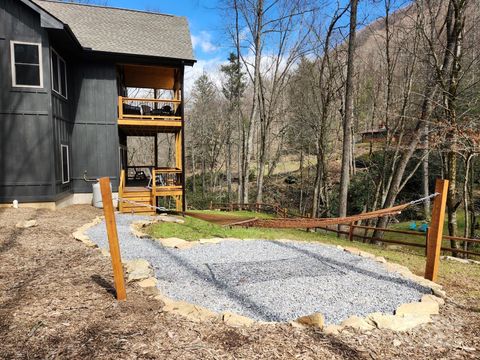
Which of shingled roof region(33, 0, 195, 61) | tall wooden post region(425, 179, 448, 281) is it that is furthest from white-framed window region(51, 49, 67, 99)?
tall wooden post region(425, 179, 448, 281)

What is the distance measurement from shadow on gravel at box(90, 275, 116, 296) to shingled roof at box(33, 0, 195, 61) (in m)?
9.70

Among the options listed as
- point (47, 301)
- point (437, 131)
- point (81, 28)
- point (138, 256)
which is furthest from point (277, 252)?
point (81, 28)

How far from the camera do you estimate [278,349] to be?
2.98 metres

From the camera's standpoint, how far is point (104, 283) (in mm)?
4312

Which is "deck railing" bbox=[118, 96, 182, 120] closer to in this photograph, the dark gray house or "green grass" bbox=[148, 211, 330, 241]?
the dark gray house

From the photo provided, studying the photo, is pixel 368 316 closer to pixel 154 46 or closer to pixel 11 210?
pixel 11 210

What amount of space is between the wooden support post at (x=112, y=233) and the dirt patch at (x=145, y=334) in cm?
18

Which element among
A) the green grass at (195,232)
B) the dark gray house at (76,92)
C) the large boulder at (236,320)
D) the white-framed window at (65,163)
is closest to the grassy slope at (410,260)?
the green grass at (195,232)

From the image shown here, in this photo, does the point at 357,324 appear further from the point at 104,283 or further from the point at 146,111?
the point at 146,111

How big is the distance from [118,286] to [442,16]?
16.0 metres

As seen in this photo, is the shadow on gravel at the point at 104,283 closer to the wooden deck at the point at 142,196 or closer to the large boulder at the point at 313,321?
the large boulder at the point at 313,321

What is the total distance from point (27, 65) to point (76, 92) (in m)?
2.20

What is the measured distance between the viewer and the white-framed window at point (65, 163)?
1083cm

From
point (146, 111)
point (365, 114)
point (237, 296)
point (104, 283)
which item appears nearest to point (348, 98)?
point (146, 111)
